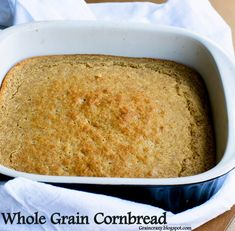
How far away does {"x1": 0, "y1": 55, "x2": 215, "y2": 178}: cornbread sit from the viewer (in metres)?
1.06

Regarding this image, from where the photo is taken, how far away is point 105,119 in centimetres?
113

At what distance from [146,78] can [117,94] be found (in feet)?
0.42

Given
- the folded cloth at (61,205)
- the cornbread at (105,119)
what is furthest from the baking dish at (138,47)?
the folded cloth at (61,205)

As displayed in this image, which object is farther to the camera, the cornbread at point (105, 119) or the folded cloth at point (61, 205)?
the cornbread at point (105, 119)

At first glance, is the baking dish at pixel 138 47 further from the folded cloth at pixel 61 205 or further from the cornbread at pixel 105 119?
the folded cloth at pixel 61 205

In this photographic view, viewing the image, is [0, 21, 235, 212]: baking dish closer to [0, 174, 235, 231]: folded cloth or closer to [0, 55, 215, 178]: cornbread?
[0, 55, 215, 178]: cornbread

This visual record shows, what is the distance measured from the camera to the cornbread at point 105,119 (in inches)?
41.6

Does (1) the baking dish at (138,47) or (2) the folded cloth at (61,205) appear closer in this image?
(2) the folded cloth at (61,205)

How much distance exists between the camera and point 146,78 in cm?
127

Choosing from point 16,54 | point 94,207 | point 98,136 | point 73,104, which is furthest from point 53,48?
point 94,207

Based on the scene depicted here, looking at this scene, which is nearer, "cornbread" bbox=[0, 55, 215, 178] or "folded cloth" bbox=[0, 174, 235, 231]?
"folded cloth" bbox=[0, 174, 235, 231]

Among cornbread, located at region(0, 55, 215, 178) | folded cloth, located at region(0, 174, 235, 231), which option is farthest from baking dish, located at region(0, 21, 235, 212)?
folded cloth, located at region(0, 174, 235, 231)

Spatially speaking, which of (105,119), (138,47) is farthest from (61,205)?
(138,47)

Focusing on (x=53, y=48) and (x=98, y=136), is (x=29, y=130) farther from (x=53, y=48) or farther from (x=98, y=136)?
(x=53, y=48)
